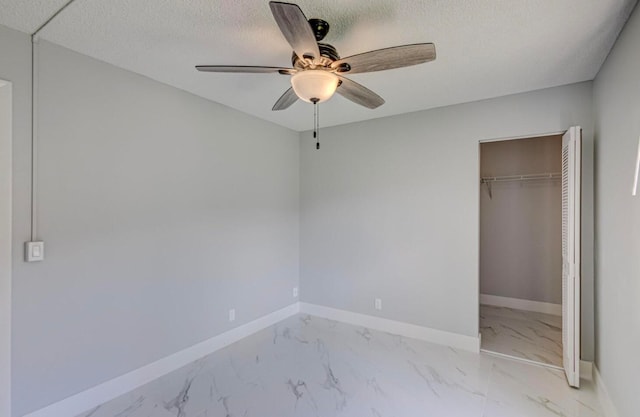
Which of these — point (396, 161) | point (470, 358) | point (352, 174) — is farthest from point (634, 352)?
point (352, 174)

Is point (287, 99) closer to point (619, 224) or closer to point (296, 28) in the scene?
point (296, 28)

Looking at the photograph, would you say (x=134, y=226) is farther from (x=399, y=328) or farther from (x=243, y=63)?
(x=399, y=328)

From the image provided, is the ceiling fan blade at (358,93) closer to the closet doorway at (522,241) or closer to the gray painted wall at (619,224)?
the gray painted wall at (619,224)

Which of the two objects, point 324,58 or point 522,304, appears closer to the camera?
point 324,58

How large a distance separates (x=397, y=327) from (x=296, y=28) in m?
3.24

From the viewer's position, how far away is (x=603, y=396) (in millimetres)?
2295

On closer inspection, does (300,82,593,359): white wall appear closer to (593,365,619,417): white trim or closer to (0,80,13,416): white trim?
(593,365,619,417): white trim

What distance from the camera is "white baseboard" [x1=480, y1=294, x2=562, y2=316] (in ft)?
14.0

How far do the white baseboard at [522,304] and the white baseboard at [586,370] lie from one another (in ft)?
5.84

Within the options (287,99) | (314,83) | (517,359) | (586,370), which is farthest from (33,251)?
(586,370)

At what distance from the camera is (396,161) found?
3684 mm

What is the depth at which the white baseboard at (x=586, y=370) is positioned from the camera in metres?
2.65

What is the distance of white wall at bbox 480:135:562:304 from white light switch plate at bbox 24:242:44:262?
4.97 metres

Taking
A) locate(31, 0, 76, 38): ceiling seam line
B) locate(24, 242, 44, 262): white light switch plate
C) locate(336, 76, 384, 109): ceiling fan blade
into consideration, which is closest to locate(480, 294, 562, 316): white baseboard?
locate(336, 76, 384, 109): ceiling fan blade
